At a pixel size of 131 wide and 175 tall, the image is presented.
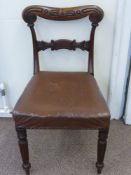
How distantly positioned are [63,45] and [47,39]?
13cm

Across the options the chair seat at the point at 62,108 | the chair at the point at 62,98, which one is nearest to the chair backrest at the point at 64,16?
the chair at the point at 62,98

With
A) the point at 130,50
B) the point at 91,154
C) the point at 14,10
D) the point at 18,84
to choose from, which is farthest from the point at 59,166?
the point at 14,10

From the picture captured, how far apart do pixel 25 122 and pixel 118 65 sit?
2.47 ft

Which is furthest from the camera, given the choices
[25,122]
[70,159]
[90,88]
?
[70,159]

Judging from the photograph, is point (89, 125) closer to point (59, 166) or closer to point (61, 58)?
point (59, 166)

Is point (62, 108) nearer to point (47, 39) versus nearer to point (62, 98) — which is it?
point (62, 98)

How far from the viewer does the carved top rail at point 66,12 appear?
4.25ft

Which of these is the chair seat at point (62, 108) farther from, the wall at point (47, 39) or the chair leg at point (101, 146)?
the wall at point (47, 39)

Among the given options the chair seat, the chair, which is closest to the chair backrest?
the chair

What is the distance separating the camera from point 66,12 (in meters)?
1.31

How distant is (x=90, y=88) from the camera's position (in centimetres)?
124

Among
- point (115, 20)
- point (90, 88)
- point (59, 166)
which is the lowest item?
point (59, 166)

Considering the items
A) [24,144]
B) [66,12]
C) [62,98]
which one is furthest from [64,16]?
[24,144]

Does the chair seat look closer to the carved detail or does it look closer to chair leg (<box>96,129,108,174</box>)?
chair leg (<box>96,129,108,174</box>)
